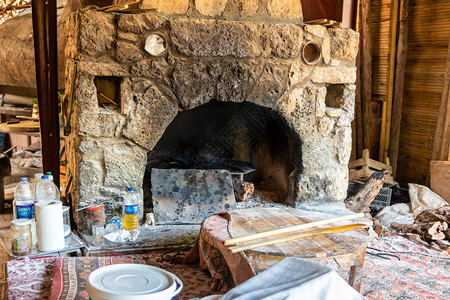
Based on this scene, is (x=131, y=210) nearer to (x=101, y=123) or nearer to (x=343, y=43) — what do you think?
(x=101, y=123)

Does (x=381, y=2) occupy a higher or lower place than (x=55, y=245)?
higher

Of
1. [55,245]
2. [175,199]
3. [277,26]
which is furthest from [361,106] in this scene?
[55,245]

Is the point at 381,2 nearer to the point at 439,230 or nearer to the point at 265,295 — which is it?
the point at 439,230

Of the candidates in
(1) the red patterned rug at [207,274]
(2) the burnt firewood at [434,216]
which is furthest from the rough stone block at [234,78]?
(2) the burnt firewood at [434,216]

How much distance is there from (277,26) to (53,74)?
1.74m

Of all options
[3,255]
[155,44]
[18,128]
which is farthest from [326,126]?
[18,128]

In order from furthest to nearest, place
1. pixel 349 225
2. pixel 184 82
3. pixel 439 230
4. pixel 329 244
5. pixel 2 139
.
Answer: pixel 2 139, pixel 439 230, pixel 184 82, pixel 349 225, pixel 329 244

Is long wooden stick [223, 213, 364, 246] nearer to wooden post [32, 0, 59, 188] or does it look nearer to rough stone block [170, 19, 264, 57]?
rough stone block [170, 19, 264, 57]

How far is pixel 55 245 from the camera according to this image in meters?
2.64

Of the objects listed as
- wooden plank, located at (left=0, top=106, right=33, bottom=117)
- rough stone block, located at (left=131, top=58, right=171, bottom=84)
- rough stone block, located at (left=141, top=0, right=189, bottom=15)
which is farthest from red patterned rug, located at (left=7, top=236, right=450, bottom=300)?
wooden plank, located at (left=0, top=106, right=33, bottom=117)

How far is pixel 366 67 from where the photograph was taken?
5.39 metres

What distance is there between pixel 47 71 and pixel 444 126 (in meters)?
4.04

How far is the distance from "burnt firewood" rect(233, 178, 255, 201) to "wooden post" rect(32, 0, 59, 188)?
149 centimetres

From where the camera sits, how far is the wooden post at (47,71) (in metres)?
3.32
